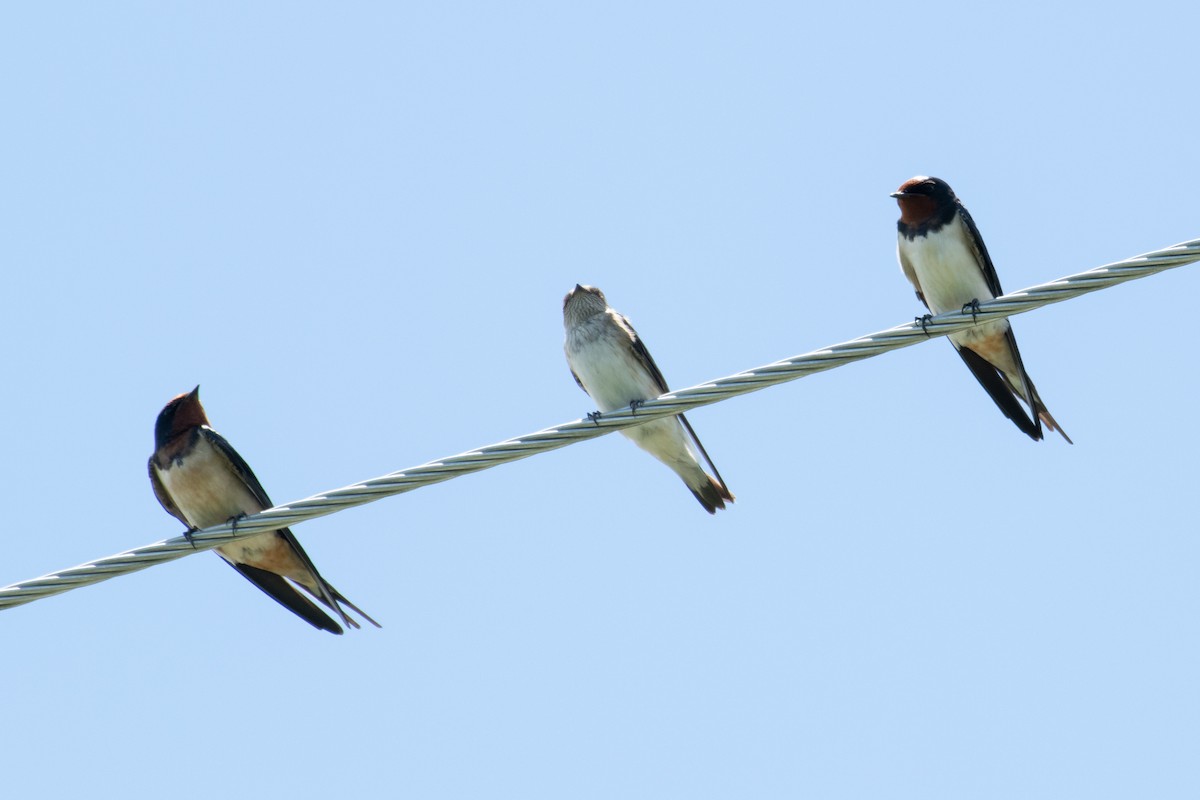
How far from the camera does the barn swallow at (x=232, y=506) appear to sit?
8.60m

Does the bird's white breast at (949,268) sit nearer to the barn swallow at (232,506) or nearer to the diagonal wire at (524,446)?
the diagonal wire at (524,446)

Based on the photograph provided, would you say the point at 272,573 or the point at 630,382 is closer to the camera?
the point at 272,573

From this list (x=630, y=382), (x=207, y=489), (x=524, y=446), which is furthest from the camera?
(x=630, y=382)

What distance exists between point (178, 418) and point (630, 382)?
2.36 m

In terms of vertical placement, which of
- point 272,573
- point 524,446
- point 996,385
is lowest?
point 996,385

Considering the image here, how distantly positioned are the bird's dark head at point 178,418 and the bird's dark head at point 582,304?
210 cm

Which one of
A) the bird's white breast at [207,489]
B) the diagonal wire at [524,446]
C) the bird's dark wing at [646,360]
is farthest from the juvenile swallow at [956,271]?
the bird's white breast at [207,489]

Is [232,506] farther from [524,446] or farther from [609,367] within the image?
[524,446]

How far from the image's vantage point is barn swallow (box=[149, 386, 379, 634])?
28.2 feet

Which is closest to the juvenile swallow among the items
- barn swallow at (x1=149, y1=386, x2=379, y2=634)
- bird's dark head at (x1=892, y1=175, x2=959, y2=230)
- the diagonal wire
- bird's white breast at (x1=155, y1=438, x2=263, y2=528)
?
bird's dark head at (x1=892, y1=175, x2=959, y2=230)

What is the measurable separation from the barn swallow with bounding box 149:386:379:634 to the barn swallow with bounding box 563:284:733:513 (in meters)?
1.81

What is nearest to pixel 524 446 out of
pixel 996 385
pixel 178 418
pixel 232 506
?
pixel 232 506

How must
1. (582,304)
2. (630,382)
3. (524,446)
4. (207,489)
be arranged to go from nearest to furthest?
(524,446), (207,489), (630,382), (582,304)

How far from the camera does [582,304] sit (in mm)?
9875
